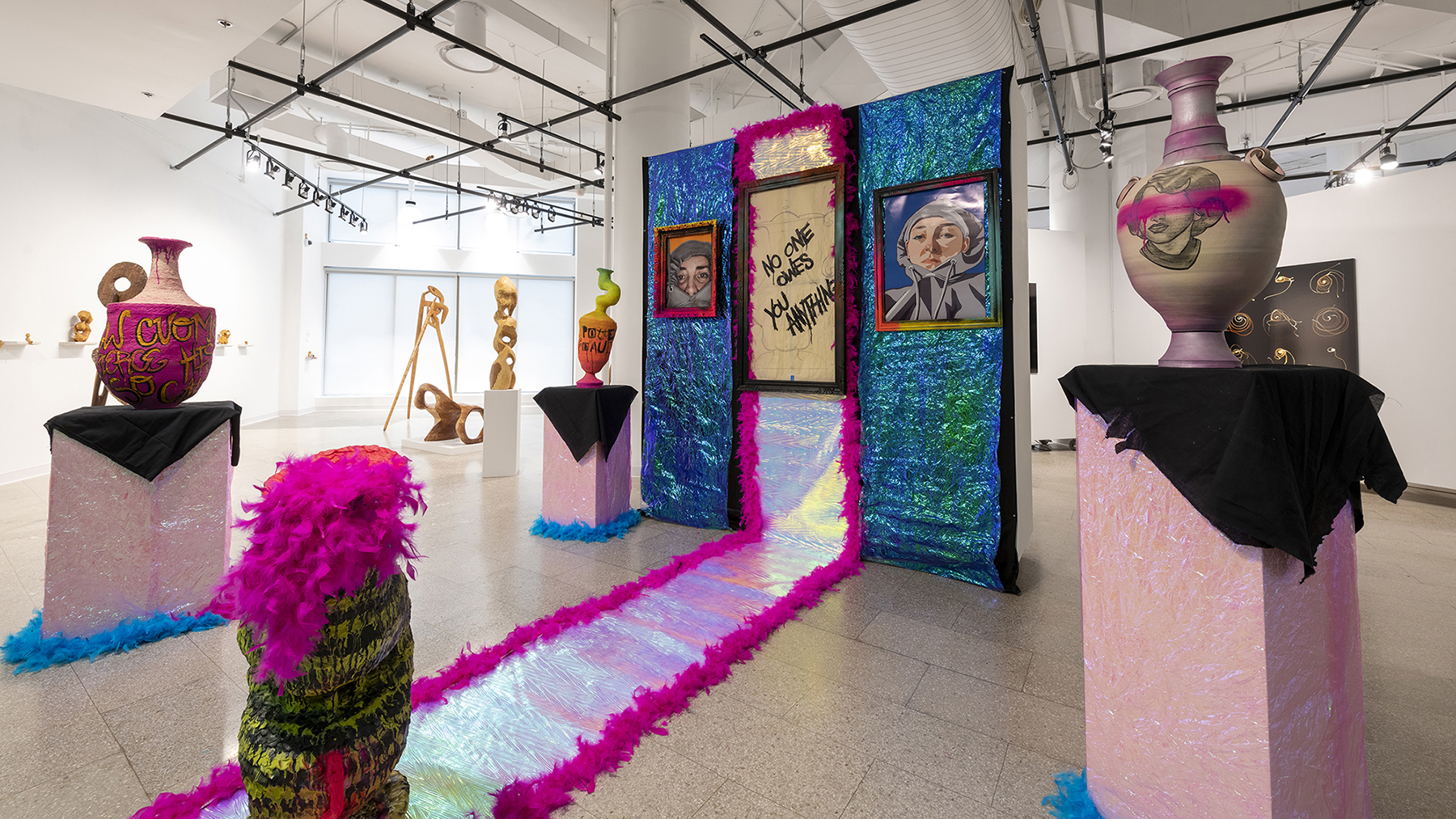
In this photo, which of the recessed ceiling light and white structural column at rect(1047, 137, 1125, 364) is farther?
white structural column at rect(1047, 137, 1125, 364)

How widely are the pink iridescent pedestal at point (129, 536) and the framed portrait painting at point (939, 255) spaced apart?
2.96 metres

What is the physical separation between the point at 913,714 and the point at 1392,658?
1.84 meters

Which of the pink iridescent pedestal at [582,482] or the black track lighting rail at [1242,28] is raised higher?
the black track lighting rail at [1242,28]

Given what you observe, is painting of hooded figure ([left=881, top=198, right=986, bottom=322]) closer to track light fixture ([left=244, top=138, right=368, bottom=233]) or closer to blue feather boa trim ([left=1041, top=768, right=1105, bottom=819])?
blue feather boa trim ([left=1041, top=768, right=1105, bottom=819])

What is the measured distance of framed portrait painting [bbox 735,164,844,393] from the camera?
125 inches

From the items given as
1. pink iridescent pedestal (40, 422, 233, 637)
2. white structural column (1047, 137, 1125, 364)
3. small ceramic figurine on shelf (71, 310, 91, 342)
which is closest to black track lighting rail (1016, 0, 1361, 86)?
white structural column (1047, 137, 1125, 364)

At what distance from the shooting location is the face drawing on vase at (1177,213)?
116 centimetres

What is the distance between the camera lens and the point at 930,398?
285 centimetres

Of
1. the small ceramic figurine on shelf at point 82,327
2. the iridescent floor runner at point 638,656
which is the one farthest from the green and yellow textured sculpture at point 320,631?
the small ceramic figurine on shelf at point 82,327

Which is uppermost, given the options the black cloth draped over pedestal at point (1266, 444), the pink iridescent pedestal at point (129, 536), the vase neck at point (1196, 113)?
the vase neck at point (1196, 113)

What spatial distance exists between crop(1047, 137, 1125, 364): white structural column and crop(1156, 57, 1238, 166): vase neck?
6890mm

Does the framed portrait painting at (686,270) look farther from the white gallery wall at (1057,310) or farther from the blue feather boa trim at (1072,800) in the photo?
the white gallery wall at (1057,310)

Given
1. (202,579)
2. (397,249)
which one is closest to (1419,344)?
(202,579)

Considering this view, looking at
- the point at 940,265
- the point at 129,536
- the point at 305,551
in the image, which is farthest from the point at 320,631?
the point at 940,265
